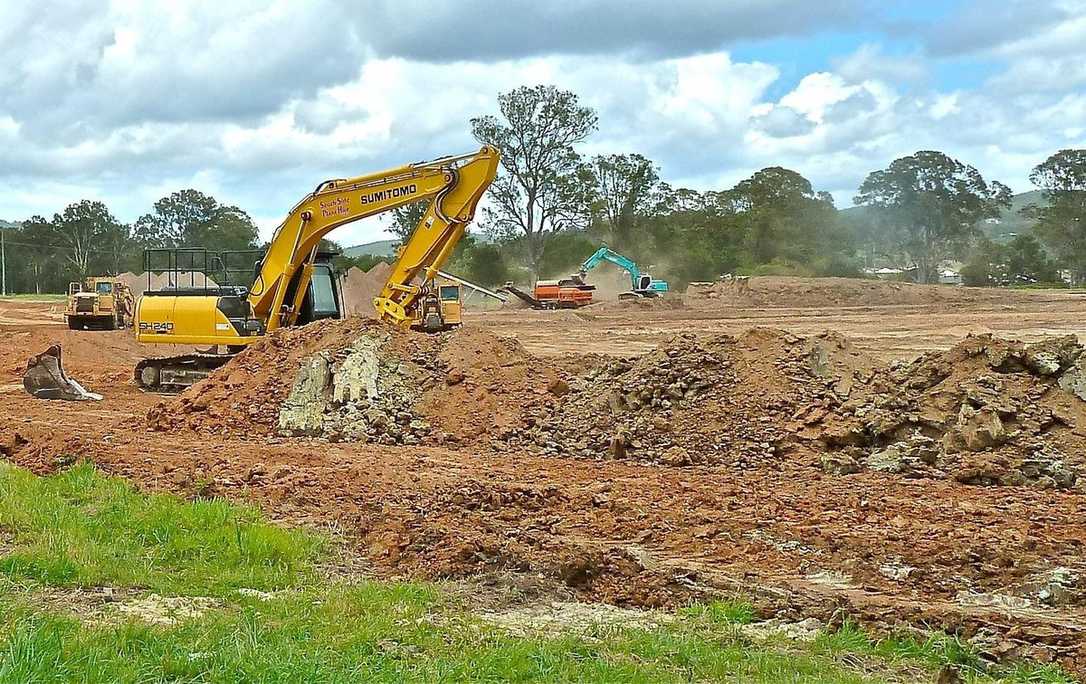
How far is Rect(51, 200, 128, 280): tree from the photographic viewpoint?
9331cm

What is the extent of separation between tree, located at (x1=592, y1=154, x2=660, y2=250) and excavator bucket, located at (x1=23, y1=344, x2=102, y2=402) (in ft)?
169

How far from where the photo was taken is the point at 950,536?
7754 mm

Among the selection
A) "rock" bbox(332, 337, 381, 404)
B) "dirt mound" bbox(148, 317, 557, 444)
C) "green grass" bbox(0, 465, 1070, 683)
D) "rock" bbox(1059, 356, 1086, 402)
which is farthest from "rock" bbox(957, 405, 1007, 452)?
"rock" bbox(332, 337, 381, 404)

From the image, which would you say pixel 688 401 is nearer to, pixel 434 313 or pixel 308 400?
pixel 308 400

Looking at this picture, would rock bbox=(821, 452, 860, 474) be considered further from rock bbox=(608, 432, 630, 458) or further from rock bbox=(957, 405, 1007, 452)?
rock bbox=(608, 432, 630, 458)

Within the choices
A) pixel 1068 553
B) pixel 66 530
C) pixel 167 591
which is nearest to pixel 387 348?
pixel 66 530

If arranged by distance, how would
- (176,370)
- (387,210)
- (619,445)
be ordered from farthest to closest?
(176,370) < (387,210) < (619,445)

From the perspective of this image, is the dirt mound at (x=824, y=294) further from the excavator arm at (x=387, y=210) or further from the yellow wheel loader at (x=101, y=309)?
the excavator arm at (x=387, y=210)

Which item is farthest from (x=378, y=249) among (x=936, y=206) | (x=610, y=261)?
(x=936, y=206)

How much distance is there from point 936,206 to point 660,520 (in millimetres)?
68652

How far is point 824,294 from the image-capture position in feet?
156

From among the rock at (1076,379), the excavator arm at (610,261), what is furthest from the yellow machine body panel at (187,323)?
the excavator arm at (610,261)

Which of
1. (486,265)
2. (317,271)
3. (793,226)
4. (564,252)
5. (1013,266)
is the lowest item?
(317,271)

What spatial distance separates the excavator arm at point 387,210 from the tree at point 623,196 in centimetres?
5052
